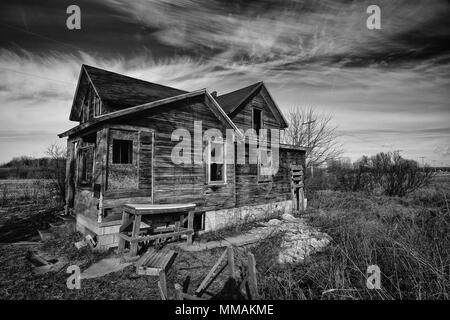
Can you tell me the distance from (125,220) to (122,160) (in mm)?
4342

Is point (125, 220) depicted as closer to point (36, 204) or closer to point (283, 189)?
point (283, 189)

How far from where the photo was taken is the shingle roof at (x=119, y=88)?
306 inches

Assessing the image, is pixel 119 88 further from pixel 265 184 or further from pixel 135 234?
pixel 265 184

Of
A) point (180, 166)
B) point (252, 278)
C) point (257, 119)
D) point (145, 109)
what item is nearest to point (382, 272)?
point (252, 278)

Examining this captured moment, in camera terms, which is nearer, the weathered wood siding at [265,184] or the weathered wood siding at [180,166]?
the weathered wood siding at [180,166]

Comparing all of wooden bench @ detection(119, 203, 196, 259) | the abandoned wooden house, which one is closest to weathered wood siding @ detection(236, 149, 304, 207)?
the abandoned wooden house

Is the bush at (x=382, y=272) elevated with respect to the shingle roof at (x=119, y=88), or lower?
lower

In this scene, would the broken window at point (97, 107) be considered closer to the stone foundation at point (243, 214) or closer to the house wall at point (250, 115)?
the stone foundation at point (243, 214)

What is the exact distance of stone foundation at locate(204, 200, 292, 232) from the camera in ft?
31.5

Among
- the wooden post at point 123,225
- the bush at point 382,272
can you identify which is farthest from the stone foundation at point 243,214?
the wooden post at point 123,225

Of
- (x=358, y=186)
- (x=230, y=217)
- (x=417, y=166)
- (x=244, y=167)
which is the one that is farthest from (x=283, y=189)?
(x=417, y=166)

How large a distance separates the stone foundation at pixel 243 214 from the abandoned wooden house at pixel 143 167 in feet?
0.14

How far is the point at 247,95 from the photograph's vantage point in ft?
48.8

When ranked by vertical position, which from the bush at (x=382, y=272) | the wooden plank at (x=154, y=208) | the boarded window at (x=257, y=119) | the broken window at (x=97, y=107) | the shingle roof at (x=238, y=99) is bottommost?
the bush at (x=382, y=272)
